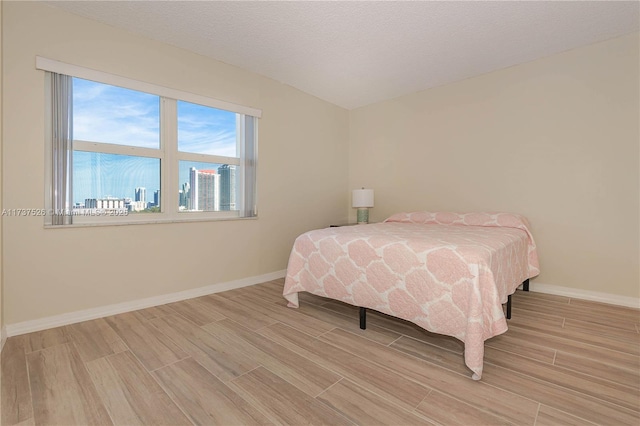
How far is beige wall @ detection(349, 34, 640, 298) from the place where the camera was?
8.71ft

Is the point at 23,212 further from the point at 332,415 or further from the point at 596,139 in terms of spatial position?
the point at 596,139

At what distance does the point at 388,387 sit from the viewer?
1479 mm

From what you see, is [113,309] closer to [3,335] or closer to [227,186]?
[3,335]

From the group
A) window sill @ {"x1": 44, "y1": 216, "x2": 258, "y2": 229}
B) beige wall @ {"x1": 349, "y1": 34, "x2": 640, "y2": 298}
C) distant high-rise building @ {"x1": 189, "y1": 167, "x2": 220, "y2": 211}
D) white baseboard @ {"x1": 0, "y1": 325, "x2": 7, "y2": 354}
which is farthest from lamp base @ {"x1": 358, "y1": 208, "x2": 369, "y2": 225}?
white baseboard @ {"x1": 0, "y1": 325, "x2": 7, "y2": 354}

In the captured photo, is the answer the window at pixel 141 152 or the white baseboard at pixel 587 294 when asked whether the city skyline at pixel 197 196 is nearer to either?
the window at pixel 141 152

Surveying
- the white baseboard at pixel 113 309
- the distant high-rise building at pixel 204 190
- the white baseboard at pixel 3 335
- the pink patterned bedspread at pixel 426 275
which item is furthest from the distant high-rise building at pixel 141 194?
the pink patterned bedspread at pixel 426 275

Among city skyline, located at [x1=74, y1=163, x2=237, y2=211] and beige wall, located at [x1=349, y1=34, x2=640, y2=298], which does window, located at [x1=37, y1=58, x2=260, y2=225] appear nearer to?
city skyline, located at [x1=74, y1=163, x2=237, y2=211]

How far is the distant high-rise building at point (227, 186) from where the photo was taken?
3.29 metres

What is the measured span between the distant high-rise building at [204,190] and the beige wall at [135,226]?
22 cm

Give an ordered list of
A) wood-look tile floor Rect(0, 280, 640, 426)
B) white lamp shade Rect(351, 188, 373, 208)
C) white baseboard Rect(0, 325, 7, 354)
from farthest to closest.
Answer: white lamp shade Rect(351, 188, 373, 208) → white baseboard Rect(0, 325, 7, 354) → wood-look tile floor Rect(0, 280, 640, 426)

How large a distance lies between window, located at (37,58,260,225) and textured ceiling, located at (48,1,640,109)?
0.52 metres

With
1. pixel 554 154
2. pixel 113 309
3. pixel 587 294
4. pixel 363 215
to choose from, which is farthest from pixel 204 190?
pixel 587 294

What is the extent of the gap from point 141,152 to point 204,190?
0.69 meters

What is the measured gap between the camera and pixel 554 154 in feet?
9.75
